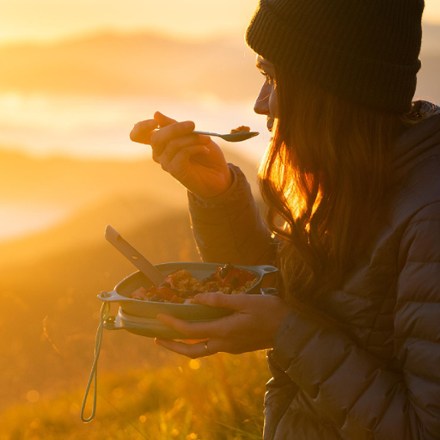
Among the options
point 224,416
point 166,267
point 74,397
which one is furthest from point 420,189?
point 74,397

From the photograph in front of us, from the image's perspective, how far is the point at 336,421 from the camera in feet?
6.49

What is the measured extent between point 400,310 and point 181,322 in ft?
1.98

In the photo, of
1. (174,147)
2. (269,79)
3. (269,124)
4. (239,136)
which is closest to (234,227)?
(239,136)

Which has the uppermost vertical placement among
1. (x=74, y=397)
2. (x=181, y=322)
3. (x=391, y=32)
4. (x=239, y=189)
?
(x=391, y=32)

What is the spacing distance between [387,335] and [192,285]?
68cm

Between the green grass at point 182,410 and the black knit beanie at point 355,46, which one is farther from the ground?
the black knit beanie at point 355,46

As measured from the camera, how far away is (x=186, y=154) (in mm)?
2494

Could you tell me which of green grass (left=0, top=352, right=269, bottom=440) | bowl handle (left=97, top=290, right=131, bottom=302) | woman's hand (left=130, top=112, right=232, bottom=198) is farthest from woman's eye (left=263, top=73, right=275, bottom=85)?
green grass (left=0, top=352, right=269, bottom=440)

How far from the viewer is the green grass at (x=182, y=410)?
3.87 m

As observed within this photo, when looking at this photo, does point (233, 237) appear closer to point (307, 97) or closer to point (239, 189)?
point (239, 189)

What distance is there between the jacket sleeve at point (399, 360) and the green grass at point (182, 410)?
5.29 feet

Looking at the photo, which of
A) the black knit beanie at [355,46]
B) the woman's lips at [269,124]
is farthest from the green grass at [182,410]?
the black knit beanie at [355,46]

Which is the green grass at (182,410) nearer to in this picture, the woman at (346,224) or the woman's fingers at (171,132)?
the woman's fingers at (171,132)

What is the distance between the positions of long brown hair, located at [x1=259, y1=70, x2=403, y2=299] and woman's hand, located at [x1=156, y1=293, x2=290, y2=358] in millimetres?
133
